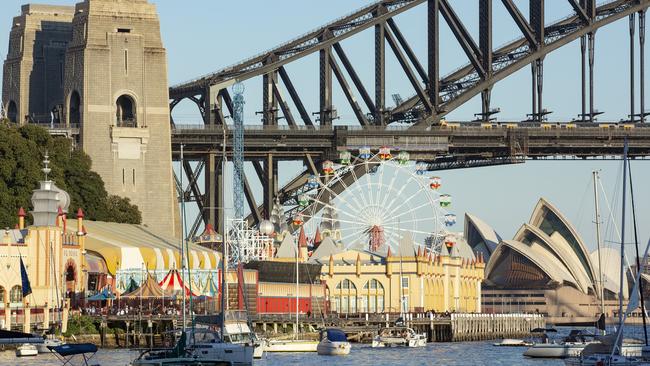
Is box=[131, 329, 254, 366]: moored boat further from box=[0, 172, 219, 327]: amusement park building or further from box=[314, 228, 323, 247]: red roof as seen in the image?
box=[314, 228, 323, 247]: red roof

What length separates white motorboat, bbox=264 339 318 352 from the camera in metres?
115

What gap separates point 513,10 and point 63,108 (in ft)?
131

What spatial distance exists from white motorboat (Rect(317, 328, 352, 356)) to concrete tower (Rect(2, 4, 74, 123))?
167 ft

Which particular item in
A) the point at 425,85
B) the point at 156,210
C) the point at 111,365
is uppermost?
the point at 425,85

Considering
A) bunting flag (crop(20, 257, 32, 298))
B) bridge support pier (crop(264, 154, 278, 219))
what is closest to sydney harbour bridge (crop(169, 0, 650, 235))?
bridge support pier (crop(264, 154, 278, 219))

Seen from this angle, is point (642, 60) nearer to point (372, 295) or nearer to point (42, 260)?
point (372, 295)

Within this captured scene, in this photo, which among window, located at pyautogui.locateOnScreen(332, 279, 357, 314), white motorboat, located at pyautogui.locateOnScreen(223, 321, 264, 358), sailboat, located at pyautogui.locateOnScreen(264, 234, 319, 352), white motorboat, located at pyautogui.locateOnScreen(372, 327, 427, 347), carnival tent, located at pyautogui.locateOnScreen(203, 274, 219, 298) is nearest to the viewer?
white motorboat, located at pyautogui.locateOnScreen(223, 321, 264, 358)

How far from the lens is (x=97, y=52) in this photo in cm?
14500

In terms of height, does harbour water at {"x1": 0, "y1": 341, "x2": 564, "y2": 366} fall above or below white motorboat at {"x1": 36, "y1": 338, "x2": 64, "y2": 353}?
below

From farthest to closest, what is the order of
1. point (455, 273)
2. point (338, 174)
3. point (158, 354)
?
point (455, 273) < point (338, 174) < point (158, 354)

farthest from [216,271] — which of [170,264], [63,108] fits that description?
[63,108]

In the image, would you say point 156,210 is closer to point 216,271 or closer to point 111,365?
point 216,271

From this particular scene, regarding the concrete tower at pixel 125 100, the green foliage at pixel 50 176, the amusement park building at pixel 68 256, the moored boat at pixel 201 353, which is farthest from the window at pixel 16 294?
the concrete tower at pixel 125 100

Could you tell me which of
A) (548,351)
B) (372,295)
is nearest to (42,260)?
(548,351)
